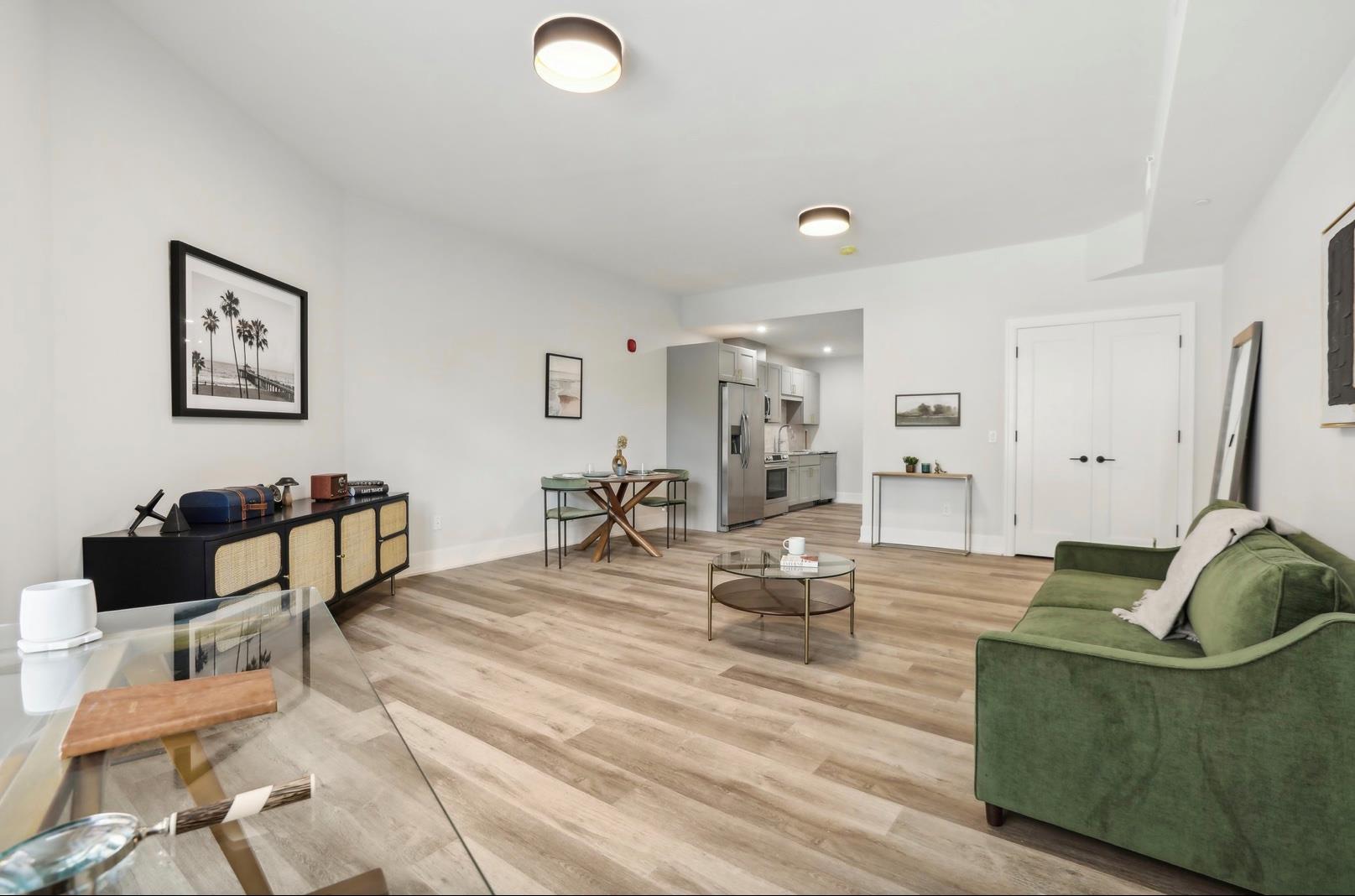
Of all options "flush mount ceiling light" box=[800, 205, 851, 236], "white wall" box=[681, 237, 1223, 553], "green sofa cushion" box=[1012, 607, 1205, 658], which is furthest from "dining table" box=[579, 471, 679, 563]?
"green sofa cushion" box=[1012, 607, 1205, 658]

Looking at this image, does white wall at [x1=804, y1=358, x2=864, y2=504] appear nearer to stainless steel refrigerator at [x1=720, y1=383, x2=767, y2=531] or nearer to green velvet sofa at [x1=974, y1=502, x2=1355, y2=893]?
stainless steel refrigerator at [x1=720, y1=383, x2=767, y2=531]

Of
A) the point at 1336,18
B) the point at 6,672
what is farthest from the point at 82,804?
the point at 1336,18

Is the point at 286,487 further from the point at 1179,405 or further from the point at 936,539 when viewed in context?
the point at 1179,405

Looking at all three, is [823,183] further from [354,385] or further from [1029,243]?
[354,385]

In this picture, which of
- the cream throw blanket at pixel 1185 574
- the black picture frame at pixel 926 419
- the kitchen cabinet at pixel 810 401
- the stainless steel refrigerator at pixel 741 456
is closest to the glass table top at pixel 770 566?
the cream throw blanket at pixel 1185 574

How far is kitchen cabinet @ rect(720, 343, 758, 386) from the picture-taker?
7.38 m

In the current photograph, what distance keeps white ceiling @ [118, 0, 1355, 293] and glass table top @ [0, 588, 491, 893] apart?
2501 millimetres

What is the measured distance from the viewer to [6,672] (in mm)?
1332

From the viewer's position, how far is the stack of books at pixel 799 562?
329cm

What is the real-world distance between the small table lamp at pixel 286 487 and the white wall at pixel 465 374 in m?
0.88

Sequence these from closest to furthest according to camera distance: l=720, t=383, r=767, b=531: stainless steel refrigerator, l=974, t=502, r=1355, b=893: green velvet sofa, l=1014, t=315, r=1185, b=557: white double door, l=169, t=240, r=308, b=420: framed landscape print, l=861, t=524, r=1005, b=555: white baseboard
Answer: l=974, t=502, r=1355, b=893: green velvet sofa, l=169, t=240, r=308, b=420: framed landscape print, l=1014, t=315, r=1185, b=557: white double door, l=861, t=524, r=1005, b=555: white baseboard, l=720, t=383, r=767, b=531: stainless steel refrigerator

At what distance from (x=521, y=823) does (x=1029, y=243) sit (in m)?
5.95

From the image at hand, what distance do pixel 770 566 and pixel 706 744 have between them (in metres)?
1.24

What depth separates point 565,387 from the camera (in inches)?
242
